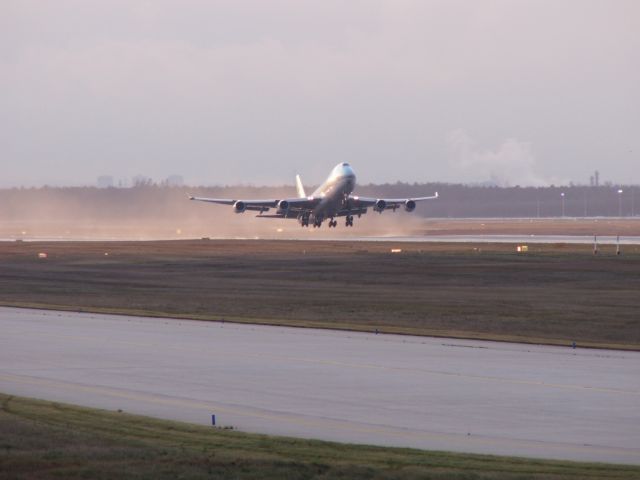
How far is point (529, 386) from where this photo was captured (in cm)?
2342

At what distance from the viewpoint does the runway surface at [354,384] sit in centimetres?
1844

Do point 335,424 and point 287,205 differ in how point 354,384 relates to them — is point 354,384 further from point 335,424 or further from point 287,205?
point 287,205

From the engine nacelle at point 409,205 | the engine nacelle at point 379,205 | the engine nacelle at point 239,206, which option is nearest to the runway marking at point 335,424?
the engine nacelle at point 239,206

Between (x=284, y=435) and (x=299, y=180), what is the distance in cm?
11542

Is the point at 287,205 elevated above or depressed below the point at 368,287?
above

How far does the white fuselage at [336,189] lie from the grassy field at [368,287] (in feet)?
27.1

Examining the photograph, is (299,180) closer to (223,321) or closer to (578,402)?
(223,321)

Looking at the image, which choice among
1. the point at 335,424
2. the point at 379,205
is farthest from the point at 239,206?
the point at 335,424

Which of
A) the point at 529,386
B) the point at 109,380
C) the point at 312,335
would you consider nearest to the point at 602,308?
the point at 312,335

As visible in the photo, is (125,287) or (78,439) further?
(125,287)

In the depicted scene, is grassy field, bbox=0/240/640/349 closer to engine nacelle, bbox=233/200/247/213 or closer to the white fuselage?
the white fuselage

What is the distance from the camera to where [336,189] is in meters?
94.9

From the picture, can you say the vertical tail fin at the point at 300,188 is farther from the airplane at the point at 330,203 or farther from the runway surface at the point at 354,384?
the runway surface at the point at 354,384

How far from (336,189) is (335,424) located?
7611cm
